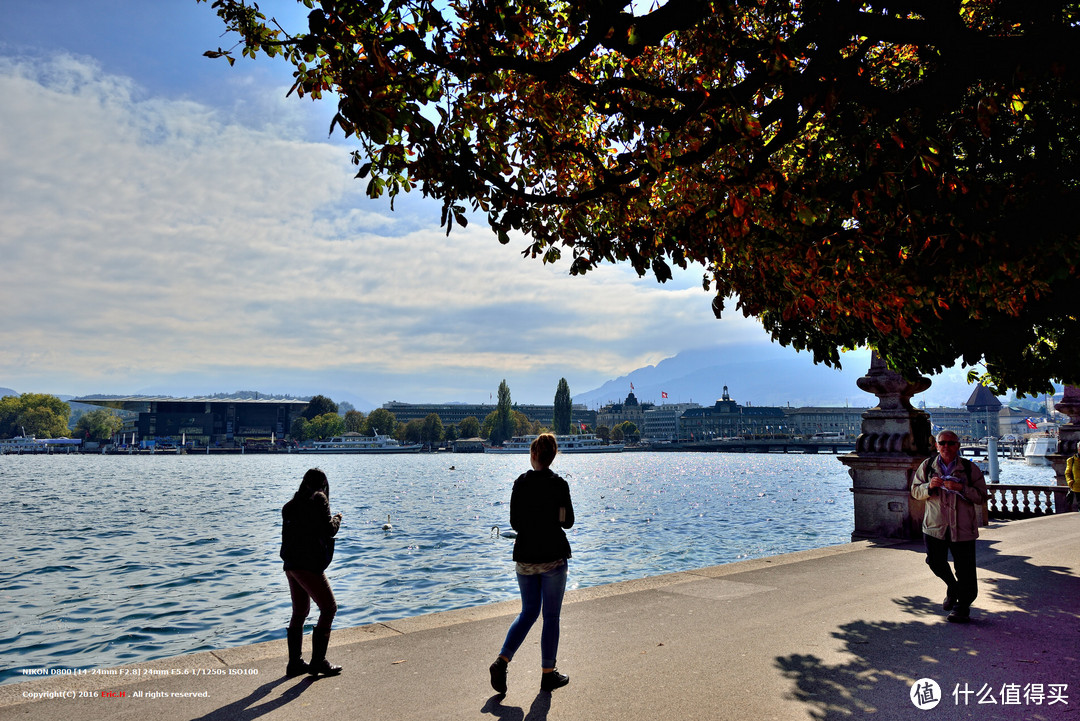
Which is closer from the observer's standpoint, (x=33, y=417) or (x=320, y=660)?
(x=320, y=660)

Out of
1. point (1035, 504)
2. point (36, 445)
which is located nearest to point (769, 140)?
point (1035, 504)

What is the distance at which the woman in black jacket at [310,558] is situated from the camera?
5469 mm

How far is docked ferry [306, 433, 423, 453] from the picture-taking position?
177750 mm

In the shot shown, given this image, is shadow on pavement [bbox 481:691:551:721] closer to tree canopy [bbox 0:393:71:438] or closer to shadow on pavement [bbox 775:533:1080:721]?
shadow on pavement [bbox 775:533:1080:721]

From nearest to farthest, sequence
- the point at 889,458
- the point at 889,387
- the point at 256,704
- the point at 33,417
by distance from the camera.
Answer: the point at 256,704, the point at 889,458, the point at 889,387, the point at 33,417

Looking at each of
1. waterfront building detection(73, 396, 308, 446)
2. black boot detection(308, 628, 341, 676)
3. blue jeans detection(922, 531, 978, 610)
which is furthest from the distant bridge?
black boot detection(308, 628, 341, 676)

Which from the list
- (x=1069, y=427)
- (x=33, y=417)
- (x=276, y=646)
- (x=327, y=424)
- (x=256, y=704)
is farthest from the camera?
(x=327, y=424)

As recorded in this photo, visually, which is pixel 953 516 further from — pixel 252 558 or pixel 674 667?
pixel 252 558

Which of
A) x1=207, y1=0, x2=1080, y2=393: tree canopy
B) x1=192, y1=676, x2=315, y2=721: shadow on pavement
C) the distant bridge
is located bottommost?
the distant bridge

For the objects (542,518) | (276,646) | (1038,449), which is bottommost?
(1038,449)

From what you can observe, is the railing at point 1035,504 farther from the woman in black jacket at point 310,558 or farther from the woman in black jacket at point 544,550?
the woman in black jacket at point 310,558

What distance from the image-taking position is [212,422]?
186 metres

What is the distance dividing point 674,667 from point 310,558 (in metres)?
2.92

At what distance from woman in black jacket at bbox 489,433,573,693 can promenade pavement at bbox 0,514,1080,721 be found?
0.31 meters
